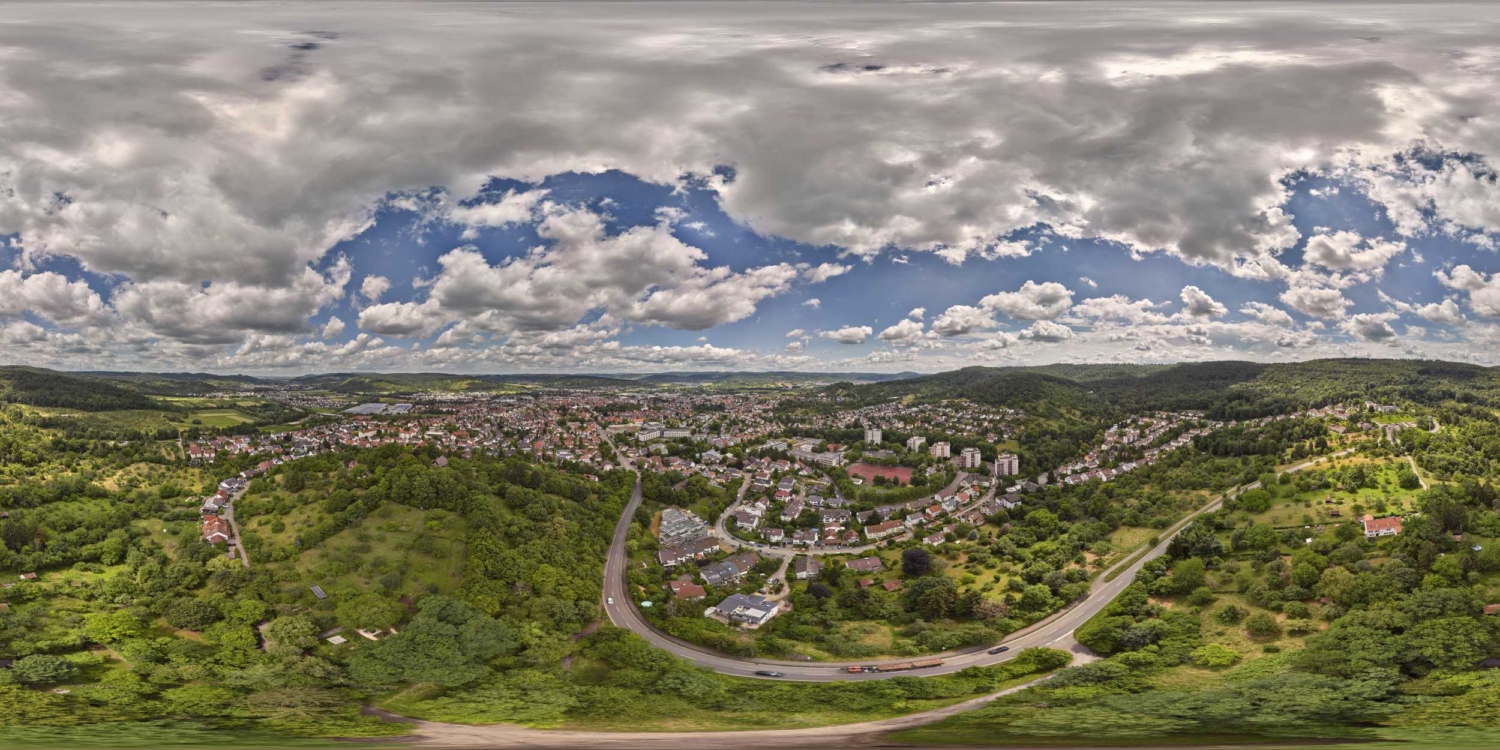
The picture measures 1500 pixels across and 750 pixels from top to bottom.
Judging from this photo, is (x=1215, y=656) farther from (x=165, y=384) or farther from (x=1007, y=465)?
(x=165, y=384)

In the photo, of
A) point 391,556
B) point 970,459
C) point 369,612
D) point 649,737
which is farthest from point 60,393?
point 970,459

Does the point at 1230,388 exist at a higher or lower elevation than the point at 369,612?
higher

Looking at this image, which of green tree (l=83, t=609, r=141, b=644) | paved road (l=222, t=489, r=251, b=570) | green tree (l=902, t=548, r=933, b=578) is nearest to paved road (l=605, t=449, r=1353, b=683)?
green tree (l=902, t=548, r=933, b=578)

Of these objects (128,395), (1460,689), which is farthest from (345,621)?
(128,395)

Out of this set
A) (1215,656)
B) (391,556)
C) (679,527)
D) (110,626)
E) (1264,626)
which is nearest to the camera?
(1215,656)

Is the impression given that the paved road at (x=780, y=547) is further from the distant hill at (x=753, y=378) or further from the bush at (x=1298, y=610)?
the distant hill at (x=753, y=378)

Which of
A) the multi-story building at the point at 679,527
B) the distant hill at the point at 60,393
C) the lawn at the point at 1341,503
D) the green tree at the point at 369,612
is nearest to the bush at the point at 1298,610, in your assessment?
the lawn at the point at 1341,503

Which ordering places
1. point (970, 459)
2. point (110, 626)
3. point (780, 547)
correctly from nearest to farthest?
1. point (110, 626)
2. point (780, 547)
3. point (970, 459)
